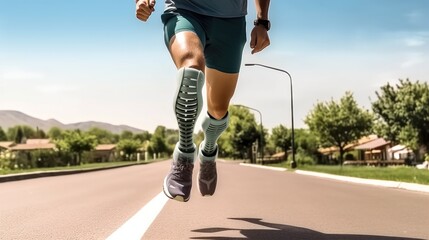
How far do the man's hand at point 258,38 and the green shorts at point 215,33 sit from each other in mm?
106

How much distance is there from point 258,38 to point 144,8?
115cm

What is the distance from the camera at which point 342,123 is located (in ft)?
216

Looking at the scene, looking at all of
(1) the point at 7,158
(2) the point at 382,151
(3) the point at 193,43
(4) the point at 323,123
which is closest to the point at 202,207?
(3) the point at 193,43

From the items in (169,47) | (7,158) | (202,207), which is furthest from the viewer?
(7,158)

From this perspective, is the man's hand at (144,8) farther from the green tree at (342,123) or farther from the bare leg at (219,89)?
the green tree at (342,123)

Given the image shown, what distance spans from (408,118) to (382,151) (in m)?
53.1

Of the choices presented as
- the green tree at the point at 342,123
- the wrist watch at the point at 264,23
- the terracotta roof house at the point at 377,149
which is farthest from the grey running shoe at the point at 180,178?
the terracotta roof house at the point at 377,149

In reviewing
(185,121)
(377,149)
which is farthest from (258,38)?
(377,149)

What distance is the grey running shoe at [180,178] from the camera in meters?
3.72

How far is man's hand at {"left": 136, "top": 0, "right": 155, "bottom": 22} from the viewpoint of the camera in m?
3.65

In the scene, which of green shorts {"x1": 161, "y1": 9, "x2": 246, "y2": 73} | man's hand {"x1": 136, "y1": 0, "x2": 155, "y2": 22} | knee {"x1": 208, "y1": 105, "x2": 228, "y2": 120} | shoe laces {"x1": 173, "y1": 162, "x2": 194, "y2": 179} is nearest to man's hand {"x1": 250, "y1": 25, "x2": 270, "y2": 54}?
green shorts {"x1": 161, "y1": 9, "x2": 246, "y2": 73}

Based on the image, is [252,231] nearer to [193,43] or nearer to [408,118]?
[193,43]

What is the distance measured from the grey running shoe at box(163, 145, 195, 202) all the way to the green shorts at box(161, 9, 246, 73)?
0.86 m

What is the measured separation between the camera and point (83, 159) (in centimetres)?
9588
